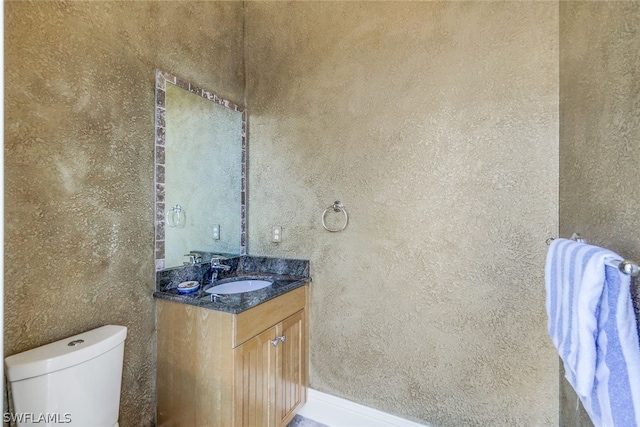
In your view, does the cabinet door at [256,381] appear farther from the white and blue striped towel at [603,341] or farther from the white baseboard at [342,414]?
the white and blue striped towel at [603,341]

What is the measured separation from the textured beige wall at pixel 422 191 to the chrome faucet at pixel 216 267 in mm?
299

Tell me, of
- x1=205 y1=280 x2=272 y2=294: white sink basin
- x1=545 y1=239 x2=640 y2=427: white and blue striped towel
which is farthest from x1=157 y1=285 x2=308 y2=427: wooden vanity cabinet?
x1=545 y1=239 x2=640 y2=427: white and blue striped towel

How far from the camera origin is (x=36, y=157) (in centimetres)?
117

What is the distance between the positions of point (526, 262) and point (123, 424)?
2.16 m

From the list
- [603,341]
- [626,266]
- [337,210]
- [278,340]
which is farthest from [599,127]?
[278,340]

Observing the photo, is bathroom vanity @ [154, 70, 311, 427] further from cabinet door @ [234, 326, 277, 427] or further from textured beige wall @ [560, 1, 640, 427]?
textured beige wall @ [560, 1, 640, 427]

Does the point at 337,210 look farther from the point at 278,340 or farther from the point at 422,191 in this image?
the point at 278,340

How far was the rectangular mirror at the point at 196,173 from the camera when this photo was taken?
1658mm

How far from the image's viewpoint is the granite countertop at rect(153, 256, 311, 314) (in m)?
1.44

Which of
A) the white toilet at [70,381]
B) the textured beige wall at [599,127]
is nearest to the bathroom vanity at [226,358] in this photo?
the white toilet at [70,381]

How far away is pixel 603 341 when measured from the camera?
80 cm

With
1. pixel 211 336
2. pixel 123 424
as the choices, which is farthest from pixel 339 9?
pixel 123 424

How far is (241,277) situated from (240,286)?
0.09 metres

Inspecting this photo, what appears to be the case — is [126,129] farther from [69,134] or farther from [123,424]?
[123,424]
